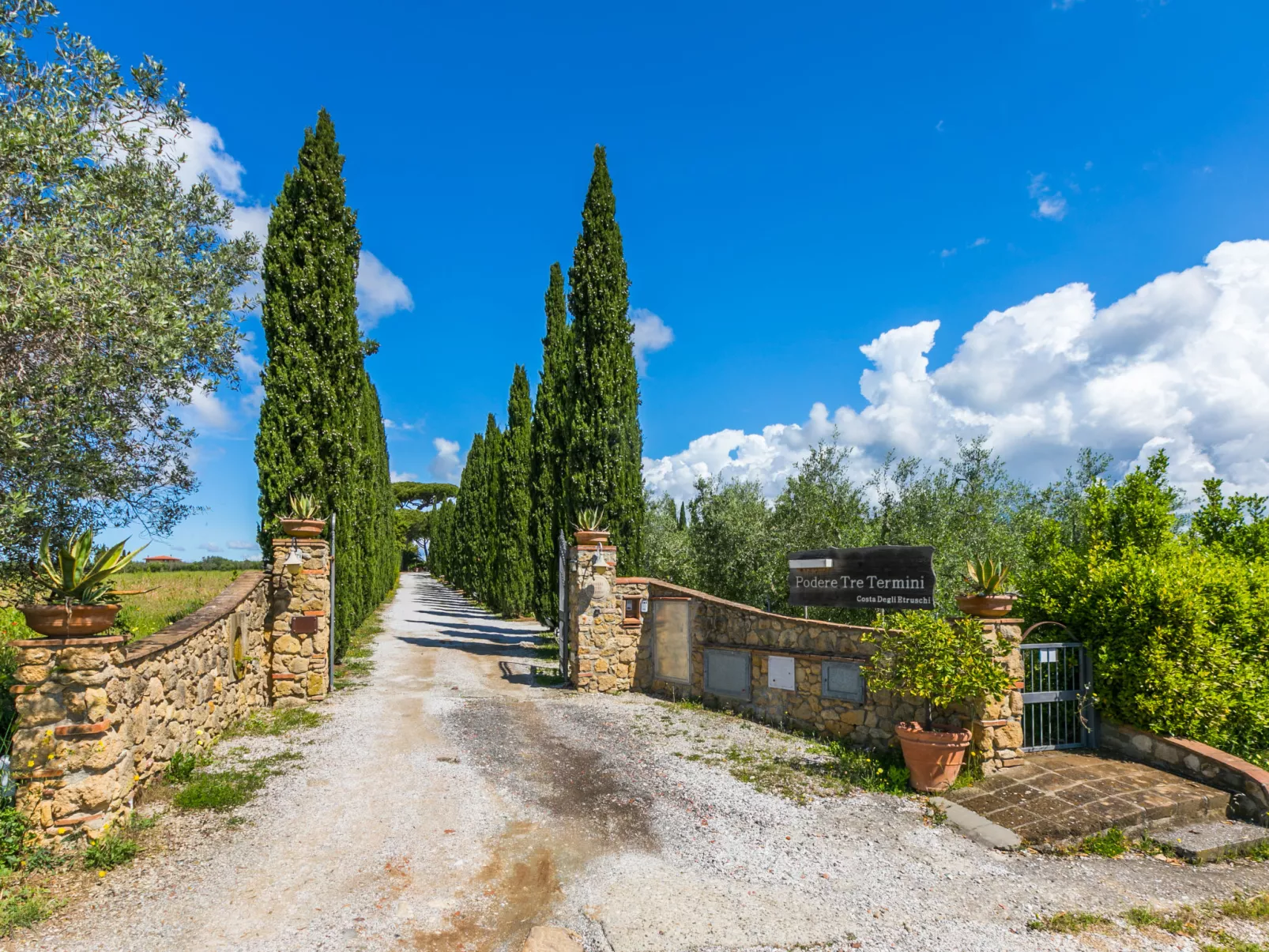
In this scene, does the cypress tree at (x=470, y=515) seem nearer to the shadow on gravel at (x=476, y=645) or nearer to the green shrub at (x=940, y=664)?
the shadow on gravel at (x=476, y=645)

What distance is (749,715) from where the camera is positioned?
31.9 feet

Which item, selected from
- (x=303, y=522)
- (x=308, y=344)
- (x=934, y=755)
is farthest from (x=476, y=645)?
(x=934, y=755)

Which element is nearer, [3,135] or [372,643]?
[3,135]

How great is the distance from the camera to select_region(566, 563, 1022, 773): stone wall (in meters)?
7.11

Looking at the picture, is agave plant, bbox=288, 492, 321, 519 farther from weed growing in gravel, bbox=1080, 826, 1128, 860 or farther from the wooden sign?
weed growing in gravel, bbox=1080, 826, 1128, 860

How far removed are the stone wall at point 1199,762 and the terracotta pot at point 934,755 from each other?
2131 millimetres

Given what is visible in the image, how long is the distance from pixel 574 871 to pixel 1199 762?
6.31 m

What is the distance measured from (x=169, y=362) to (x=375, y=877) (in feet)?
16.9

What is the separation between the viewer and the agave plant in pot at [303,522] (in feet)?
33.9

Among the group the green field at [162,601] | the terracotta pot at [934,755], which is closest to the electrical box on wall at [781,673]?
the terracotta pot at [934,755]

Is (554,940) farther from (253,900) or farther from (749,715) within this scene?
(749,715)

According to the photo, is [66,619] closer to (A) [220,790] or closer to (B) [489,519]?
(A) [220,790]

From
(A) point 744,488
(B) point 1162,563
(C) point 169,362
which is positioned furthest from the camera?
(A) point 744,488

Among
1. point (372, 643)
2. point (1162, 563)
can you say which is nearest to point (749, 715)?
point (1162, 563)
